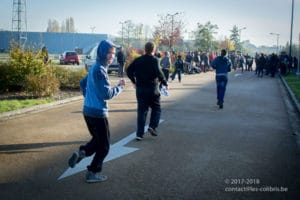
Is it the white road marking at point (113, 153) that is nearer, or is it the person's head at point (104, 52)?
the person's head at point (104, 52)

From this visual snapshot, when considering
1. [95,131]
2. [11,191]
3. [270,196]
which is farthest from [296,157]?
[11,191]

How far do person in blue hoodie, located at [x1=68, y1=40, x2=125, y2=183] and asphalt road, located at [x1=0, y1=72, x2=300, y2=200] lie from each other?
0.35 meters

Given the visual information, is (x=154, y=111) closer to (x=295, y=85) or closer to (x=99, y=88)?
(x=99, y=88)

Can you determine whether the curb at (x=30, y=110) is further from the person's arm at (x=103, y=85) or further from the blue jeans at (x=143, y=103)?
the person's arm at (x=103, y=85)

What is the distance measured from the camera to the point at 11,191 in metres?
4.67

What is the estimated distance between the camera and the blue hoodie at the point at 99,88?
4.76m

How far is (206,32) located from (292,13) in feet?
112

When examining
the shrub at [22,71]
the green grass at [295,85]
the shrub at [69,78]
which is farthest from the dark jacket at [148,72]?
the shrub at [69,78]

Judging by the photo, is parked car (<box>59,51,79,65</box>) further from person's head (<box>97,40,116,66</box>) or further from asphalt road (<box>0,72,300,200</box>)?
person's head (<box>97,40,116,66</box>)

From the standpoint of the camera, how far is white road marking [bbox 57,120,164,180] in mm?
5531

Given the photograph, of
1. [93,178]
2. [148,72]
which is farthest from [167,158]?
[148,72]

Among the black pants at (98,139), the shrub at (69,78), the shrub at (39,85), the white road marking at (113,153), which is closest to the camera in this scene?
the black pants at (98,139)

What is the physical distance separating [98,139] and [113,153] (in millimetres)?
1638

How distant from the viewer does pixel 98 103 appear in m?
4.88
